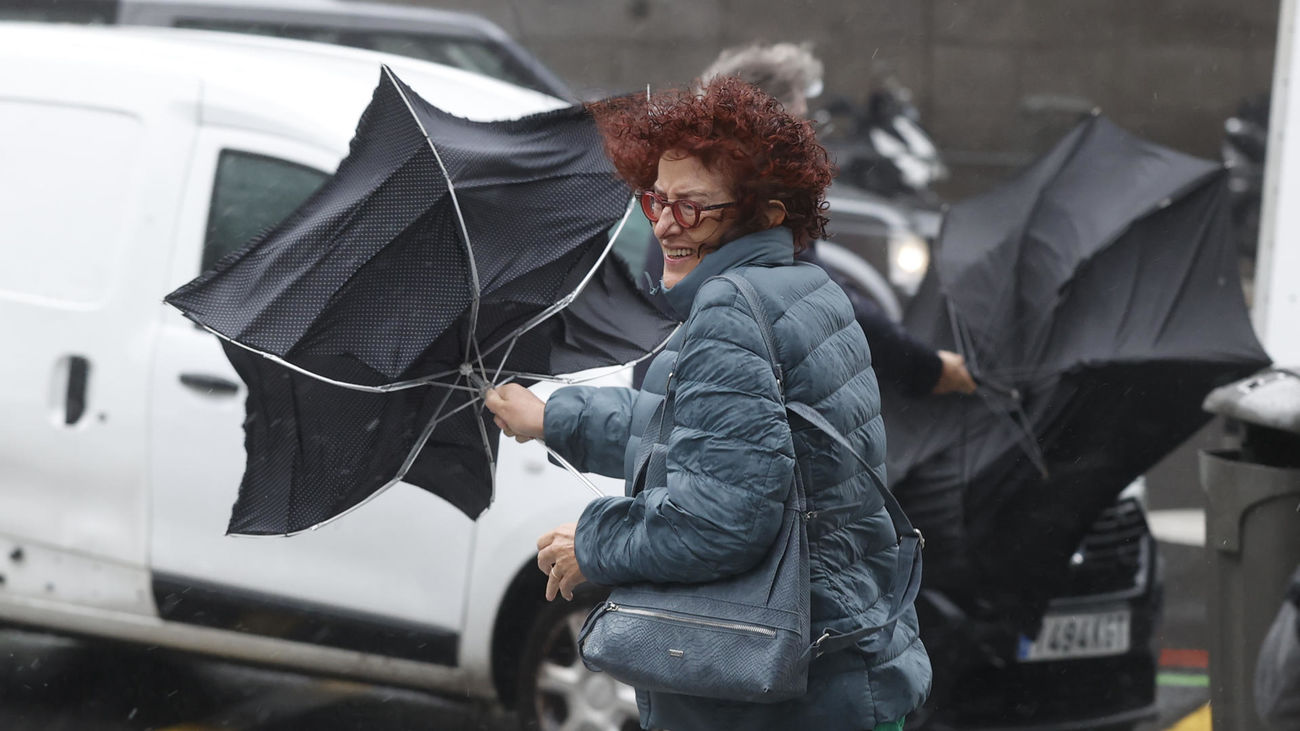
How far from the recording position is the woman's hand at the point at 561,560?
2.60 metres

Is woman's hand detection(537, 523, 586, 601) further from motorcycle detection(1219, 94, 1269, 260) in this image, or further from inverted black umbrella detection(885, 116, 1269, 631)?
motorcycle detection(1219, 94, 1269, 260)

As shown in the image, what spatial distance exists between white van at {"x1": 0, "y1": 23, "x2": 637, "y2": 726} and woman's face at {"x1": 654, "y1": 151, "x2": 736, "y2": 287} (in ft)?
6.14

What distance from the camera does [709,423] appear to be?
7.90 feet

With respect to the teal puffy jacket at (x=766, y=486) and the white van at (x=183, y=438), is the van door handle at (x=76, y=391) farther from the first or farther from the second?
the teal puffy jacket at (x=766, y=486)

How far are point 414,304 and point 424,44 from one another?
634 cm


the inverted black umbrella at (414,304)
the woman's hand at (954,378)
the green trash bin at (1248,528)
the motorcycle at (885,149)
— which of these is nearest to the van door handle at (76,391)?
the inverted black umbrella at (414,304)

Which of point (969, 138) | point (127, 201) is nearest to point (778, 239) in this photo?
point (127, 201)

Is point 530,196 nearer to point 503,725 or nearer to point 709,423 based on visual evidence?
point 709,423

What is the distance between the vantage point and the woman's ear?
8.69ft

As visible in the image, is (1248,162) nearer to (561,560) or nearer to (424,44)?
(424,44)

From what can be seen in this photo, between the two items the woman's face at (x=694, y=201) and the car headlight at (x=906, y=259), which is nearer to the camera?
the woman's face at (x=694, y=201)

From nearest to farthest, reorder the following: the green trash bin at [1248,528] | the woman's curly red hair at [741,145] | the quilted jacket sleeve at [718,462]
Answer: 1. the quilted jacket sleeve at [718,462]
2. the woman's curly red hair at [741,145]
3. the green trash bin at [1248,528]

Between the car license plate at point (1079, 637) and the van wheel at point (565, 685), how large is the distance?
46.6 inches

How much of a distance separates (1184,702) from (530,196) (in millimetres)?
3519
